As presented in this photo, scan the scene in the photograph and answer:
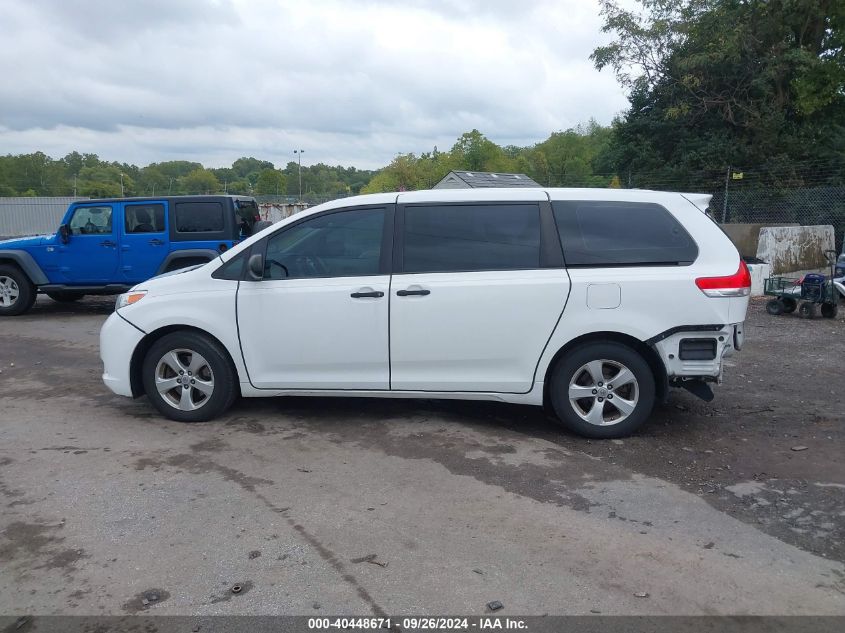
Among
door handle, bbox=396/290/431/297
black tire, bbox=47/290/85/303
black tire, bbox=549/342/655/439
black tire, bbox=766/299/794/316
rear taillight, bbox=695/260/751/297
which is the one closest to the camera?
rear taillight, bbox=695/260/751/297

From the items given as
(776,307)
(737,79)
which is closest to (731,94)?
(737,79)

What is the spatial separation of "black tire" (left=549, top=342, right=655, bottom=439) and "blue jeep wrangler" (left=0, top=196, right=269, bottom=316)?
7596mm

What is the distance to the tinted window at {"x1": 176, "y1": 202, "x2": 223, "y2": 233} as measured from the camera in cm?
1173

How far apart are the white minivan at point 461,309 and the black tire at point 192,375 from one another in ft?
0.04

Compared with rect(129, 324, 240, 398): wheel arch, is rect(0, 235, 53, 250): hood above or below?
above

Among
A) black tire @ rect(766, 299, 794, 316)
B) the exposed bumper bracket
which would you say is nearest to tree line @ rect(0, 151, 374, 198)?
black tire @ rect(766, 299, 794, 316)

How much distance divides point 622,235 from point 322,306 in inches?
92.3

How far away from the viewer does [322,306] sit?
5621mm

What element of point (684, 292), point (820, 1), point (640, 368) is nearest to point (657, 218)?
point (684, 292)

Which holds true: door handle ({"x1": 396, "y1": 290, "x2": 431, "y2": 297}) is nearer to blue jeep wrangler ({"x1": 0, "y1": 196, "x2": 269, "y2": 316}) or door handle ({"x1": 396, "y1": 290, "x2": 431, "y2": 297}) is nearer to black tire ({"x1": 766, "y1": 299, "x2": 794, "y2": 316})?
blue jeep wrangler ({"x1": 0, "y1": 196, "x2": 269, "y2": 316})

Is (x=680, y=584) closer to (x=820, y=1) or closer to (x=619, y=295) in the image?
(x=619, y=295)

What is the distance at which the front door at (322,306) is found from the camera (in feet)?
18.4

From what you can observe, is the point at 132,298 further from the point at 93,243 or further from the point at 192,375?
the point at 93,243

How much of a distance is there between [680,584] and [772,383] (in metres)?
4.47
